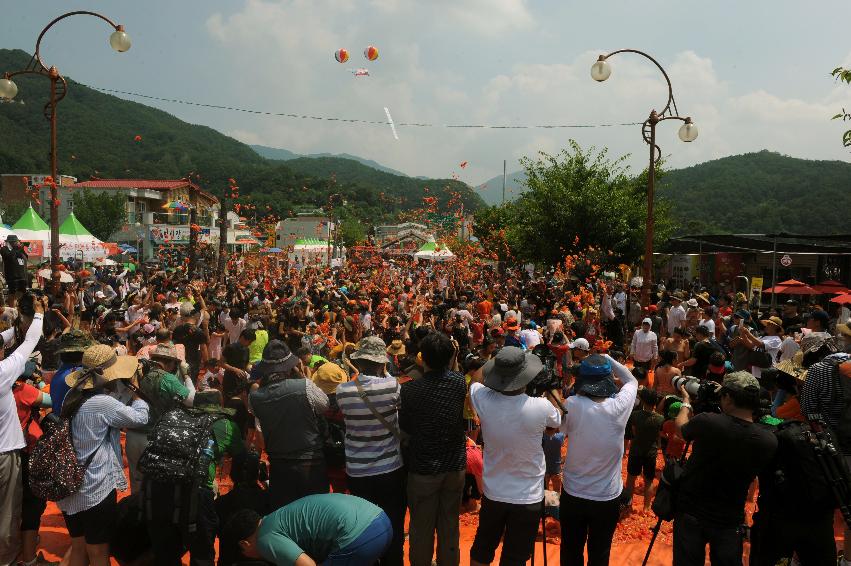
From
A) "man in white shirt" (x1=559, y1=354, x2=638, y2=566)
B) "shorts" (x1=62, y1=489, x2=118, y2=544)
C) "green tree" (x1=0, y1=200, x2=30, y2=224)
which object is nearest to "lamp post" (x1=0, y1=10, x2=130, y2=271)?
"shorts" (x1=62, y1=489, x2=118, y2=544)

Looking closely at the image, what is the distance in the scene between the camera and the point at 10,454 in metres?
3.63

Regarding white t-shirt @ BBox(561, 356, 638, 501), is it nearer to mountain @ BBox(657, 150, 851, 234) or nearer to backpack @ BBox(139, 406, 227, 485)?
backpack @ BBox(139, 406, 227, 485)

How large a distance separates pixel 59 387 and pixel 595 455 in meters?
3.68

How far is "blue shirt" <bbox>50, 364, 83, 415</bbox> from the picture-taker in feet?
13.6

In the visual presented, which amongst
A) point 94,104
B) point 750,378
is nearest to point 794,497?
point 750,378

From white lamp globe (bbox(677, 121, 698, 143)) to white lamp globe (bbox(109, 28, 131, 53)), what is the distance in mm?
9259

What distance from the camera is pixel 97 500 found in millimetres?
3477


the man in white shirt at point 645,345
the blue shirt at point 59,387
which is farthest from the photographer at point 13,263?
the man in white shirt at point 645,345

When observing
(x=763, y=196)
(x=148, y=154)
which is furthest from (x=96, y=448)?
(x=148, y=154)

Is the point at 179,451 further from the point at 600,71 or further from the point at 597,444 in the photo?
the point at 600,71

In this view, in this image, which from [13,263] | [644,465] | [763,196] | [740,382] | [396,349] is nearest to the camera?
[740,382]

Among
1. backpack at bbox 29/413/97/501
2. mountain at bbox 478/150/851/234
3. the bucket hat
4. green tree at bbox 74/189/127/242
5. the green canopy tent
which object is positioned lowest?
backpack at bbox 29/413/97/501

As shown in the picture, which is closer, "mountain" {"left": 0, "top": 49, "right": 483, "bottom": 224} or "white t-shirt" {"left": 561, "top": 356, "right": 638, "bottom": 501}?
"white t-shirt" {"left": 561, "top": 356, "right": 638, "bottom": 501}

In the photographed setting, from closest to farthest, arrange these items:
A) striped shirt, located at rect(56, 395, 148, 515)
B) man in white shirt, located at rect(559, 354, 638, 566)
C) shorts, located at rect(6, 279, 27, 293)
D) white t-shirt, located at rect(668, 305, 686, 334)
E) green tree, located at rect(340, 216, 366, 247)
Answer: man in white shirt, located at rect(559, 354, 638, 566), striped shirt, located at rect(56, 395, 148, 515), white t-shirt, located at rect(668, 305, 686, 334), shorts, located at rect(6, 279, 27, 293), green tree, located at rect(340, 216, 366, 247)
